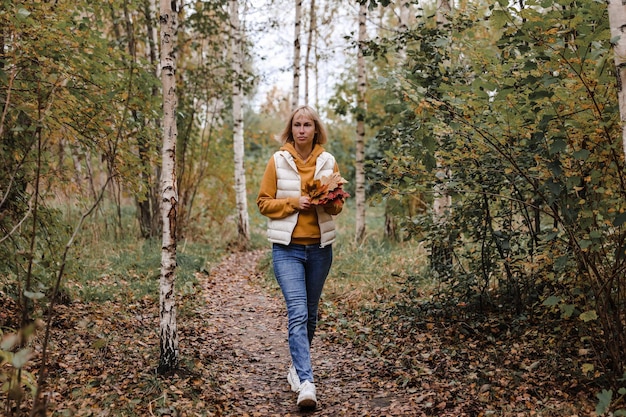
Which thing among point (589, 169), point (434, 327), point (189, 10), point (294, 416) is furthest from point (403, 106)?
point (189, 10)

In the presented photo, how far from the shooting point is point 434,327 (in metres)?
5.16

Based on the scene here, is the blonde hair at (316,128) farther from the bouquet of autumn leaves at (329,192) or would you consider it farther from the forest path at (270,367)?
the forest path at (270,367)

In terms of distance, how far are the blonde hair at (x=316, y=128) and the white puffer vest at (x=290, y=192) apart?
0.22m

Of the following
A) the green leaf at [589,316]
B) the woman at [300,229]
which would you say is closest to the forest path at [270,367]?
the woman at [300,229]

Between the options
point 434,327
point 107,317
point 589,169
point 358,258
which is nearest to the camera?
point 589,169

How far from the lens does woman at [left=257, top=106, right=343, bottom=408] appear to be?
396cm

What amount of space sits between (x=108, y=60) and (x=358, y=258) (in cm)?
576

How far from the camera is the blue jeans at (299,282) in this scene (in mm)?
3949

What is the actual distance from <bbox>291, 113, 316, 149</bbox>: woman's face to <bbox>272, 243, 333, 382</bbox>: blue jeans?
845 millimetres

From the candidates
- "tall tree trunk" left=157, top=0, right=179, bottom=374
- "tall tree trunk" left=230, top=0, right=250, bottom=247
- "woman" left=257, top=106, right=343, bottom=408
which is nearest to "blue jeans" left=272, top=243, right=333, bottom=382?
"woman" left=257, top=106, right=343, bottom=408

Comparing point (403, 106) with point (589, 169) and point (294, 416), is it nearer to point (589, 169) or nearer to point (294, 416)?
point (589, 169)

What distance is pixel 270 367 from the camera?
5.05 metres

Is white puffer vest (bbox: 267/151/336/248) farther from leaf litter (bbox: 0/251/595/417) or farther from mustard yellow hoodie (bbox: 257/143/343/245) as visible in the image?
leaf litter (bbox: 0/251/595/417)

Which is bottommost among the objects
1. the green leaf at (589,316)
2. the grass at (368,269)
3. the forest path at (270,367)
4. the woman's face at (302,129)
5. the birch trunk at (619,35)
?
the forest path at (270,367)
